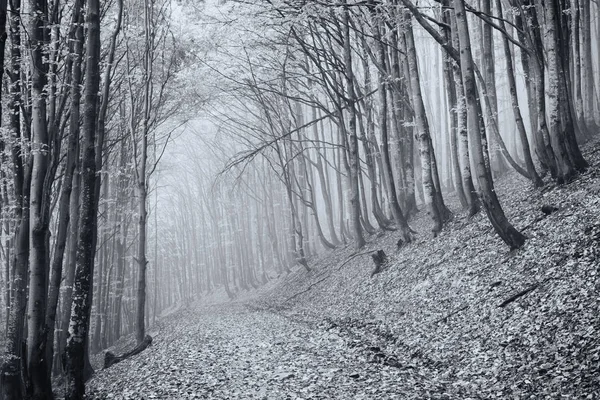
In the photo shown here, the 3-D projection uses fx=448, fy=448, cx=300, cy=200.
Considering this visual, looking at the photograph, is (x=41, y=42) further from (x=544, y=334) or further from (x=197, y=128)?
(x=197, y=128)

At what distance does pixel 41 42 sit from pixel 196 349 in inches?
272

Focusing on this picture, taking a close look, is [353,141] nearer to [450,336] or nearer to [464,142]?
[464,142]

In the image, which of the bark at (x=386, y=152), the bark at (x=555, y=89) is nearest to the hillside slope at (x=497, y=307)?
the bark at (x=555, y=89)

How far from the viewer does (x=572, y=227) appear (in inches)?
283

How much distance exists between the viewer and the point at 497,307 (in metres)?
6.66

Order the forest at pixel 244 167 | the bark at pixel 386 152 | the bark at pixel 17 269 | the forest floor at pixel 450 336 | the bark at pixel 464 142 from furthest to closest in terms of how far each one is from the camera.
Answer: the bark at pixel 386 152 → the bark at pixel 464 142 → the bark at pixel 17 269 → the forest at pixel 244 167 → the forest floor at pixel 450 336

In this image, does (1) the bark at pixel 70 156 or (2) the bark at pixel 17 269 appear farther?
(1) the bark at pixel 70 156

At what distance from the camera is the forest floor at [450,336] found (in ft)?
16.7

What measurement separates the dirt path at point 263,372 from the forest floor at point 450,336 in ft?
0.10

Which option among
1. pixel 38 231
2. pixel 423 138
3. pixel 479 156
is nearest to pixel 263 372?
pixel 38 231

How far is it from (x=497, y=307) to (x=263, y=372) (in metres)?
3.66

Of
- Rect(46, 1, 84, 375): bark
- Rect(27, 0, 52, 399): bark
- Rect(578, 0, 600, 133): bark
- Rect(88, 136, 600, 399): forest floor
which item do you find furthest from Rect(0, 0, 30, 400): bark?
Rect(578, 0, 600, 133): bark

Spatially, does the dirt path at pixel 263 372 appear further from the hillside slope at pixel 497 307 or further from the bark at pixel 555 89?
the bark at pixel 555 89

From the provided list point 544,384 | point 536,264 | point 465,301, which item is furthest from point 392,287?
point 544,384
